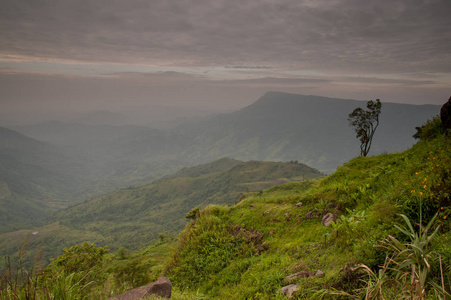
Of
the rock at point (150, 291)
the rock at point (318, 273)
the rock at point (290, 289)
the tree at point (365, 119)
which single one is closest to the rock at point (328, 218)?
the rock at point (318, 273)

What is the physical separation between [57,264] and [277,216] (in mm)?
20851

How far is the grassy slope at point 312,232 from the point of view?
515 cm

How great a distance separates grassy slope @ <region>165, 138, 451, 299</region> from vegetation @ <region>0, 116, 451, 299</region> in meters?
0.03

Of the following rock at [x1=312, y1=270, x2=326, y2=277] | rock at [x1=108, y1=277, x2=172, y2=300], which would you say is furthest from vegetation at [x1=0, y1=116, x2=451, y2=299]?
rock at [x1=108, y1=277, x2=172, y2=300]

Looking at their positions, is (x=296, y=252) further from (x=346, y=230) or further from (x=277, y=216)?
(x=277, y=216)

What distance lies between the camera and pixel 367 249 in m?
4.80

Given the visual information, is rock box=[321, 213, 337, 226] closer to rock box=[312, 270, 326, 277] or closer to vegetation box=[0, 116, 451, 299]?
vegetation box=[0, 116, 451, 299]

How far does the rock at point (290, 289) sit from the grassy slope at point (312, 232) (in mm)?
161

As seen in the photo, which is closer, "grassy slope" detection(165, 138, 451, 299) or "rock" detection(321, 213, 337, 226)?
"grassy slope" detection(165, 138, 451, 299)

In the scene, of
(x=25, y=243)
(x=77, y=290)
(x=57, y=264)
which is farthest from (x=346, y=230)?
(x=57, y=264)

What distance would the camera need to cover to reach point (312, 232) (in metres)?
8.03

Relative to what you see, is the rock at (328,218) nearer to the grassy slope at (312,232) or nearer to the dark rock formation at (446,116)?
the grassy slope at (312,232)

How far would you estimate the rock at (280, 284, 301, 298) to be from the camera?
5.19 meters

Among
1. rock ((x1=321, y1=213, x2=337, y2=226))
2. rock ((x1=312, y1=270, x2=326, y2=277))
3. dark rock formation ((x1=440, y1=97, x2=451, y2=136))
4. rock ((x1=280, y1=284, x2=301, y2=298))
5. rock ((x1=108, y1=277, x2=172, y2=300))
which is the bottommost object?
rock ((x1=108, y1=277, x2=172, y2=300))
